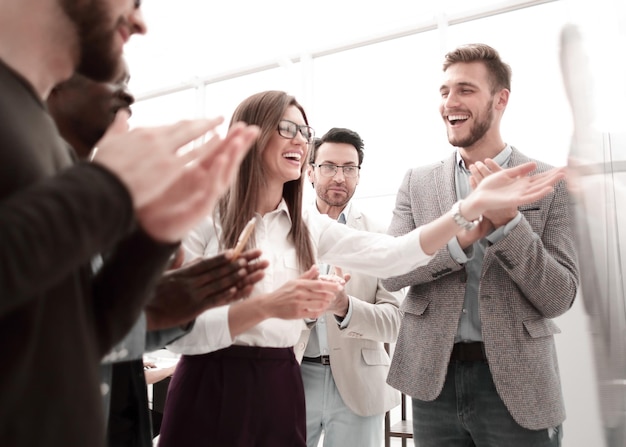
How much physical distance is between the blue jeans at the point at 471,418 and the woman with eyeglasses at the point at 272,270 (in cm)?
39

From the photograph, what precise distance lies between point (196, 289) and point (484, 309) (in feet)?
3.17

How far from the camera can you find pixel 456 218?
66.3 inches

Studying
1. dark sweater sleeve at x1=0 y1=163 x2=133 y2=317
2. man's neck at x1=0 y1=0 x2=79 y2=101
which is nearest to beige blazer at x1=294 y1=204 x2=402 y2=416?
man's neck at x1=0 y1=0 x2=79 y2=101

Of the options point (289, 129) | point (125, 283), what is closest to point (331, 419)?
point (289, 129)

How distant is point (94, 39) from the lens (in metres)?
0.84

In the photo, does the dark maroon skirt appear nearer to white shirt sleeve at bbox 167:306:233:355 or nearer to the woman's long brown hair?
white shirt sleeve at bbox 167:306:233:355

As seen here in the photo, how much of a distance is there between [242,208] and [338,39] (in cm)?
371

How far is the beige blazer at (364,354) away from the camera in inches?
91.1

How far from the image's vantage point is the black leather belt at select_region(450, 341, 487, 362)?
1.74 meters

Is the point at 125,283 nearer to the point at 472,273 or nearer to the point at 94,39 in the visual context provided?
the point at 94,39

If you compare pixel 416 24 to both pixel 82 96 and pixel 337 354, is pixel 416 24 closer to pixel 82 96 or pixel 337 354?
pixel 337 354

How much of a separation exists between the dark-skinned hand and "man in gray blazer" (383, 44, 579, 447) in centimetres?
78

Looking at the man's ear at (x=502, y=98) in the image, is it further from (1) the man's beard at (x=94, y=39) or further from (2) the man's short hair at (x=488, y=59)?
(1) the man's beard at (x=94, y=39)

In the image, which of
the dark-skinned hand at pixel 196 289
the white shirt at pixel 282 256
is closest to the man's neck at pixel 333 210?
the white shirt at pixel 282 256
